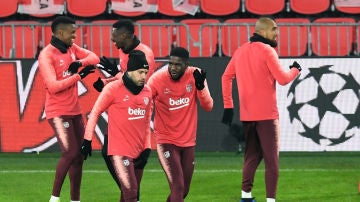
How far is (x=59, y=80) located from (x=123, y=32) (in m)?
0.90

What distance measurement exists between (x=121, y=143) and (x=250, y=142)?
209 centimetres

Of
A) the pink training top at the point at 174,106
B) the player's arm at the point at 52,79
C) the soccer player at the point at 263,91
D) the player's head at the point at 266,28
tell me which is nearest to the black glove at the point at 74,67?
the player's arm at the point at 52,79

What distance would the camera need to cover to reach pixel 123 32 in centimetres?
980

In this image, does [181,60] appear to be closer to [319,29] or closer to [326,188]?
[326,188]

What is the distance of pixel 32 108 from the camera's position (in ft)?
49.9

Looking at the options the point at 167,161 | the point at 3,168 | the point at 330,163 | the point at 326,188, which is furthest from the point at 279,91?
the point at 167,161

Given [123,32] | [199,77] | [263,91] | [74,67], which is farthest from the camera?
[74,67]

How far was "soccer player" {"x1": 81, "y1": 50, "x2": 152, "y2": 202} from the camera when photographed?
27.6ft

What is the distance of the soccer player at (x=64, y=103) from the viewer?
33.0ft

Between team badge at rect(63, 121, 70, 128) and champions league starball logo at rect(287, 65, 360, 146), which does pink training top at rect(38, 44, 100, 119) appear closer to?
team badge at rect(63, 121, 70, 128)

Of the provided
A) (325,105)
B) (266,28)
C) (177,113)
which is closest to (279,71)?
(266,28)

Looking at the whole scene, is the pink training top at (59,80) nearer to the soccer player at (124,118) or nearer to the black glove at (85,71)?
the black glove at (85,71)

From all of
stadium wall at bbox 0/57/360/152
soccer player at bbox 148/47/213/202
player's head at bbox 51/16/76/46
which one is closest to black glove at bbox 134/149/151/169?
soccer player at bbox 148/47/213/202

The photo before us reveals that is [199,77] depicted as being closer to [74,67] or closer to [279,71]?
[279,71]
